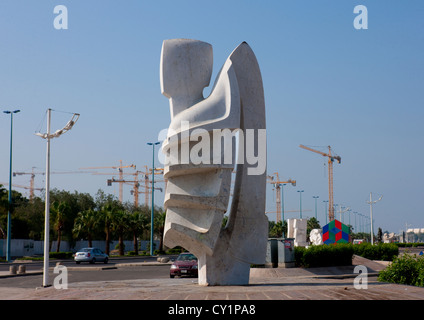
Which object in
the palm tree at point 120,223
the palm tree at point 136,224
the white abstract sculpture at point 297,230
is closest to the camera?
the white abstract sculpture at point 297,230

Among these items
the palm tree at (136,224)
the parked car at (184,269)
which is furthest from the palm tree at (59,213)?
the parked car at (184,269)

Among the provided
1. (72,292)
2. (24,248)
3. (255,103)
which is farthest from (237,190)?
(24,248)

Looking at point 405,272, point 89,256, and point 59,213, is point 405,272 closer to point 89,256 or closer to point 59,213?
point 89,256

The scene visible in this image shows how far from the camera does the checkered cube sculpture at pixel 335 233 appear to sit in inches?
1308

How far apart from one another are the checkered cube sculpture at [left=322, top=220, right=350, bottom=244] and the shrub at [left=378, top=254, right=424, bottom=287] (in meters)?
15.8

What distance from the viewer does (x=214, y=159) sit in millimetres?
16266

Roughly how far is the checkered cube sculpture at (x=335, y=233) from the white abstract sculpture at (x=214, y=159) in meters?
16.8

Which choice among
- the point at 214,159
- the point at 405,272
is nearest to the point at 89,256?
the point at 214,159

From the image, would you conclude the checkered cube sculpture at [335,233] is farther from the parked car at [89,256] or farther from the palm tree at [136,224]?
the palm tree at [136,224]

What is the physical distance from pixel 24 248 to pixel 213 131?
167 feet

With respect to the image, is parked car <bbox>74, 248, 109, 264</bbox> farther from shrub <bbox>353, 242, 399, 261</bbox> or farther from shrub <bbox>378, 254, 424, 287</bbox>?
shrub <bbox>378, 254, 424, 287</bbox>

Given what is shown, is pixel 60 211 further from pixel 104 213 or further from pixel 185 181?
pixel 185 181

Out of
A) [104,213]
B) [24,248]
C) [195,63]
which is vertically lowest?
[24,248]

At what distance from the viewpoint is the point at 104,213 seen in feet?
197
